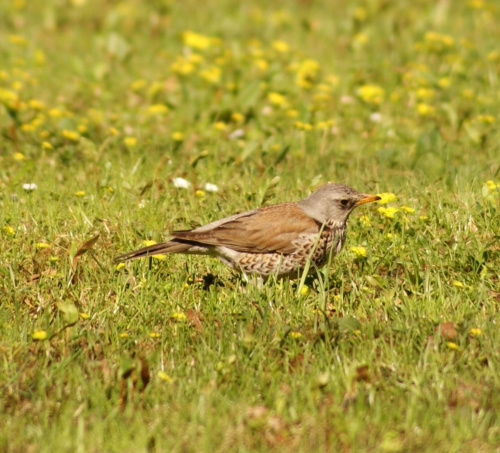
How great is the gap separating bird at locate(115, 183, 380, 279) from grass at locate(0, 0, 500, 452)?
0.17m

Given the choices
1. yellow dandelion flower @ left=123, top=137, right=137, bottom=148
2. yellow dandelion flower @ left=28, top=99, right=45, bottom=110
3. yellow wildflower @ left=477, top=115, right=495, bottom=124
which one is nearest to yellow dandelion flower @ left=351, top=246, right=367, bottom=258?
yellow wildflower @ left=477, top=115, right=495, bottom=124

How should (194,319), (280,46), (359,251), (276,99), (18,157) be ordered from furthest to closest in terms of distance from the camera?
1. (280,46)
2. (276,99)
3. (18,157)
4. (359,251)
5. (194,319)

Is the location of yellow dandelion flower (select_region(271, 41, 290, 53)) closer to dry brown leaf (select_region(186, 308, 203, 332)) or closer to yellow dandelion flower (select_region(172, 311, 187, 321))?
dry brown leaf (select_region(186, 308, 203, 332))

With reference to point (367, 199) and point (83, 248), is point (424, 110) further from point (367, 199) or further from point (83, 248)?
point (83, 248)

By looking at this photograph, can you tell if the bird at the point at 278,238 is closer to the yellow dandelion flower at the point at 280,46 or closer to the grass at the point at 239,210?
the grass at the point at 239,210

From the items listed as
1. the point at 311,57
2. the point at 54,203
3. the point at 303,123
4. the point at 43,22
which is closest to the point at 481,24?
the point at 311,57

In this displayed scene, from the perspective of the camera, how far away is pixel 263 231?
662 centimetres

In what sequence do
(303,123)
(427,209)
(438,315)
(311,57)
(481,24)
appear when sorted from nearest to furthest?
(438,315)
(427,209)
(303,123)
(311,57)
(481,24)

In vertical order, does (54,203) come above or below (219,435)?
below

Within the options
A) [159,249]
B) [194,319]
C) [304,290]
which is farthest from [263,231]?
[194,319]

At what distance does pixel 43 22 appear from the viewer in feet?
44.5

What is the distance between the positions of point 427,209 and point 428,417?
2874 millimetres

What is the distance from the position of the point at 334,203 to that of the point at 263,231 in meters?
0.57

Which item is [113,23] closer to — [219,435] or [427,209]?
[427,209]
